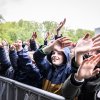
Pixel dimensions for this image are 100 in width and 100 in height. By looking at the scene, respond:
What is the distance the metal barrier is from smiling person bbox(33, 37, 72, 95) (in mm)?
236

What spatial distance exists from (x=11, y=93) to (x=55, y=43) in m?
0.92

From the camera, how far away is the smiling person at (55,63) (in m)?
3.36

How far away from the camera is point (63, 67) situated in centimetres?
340

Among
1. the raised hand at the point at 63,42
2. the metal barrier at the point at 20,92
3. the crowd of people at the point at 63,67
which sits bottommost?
the metal barrier at the point at 20,92

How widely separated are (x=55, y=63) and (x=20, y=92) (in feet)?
1.79

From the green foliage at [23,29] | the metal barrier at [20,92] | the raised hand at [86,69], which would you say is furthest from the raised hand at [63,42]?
the green foliage at [23,29]

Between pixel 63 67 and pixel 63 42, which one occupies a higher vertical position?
pixel 63 42

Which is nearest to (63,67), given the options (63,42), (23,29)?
(63,42)

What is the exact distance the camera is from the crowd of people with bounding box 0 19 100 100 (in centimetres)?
274

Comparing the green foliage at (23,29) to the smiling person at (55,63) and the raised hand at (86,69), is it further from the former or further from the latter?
the raised hand at (86,69)

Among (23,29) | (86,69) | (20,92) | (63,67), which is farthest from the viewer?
(23,29)

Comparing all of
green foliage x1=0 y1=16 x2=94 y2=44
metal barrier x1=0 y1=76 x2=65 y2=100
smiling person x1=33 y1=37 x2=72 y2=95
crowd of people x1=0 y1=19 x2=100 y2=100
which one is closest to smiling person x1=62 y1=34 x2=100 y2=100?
crowd of people x1=0 y1=19 x2=100 y2=100

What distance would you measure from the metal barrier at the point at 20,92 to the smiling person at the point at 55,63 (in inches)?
9.3

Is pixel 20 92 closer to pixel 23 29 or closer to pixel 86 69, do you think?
pixel 86 69
